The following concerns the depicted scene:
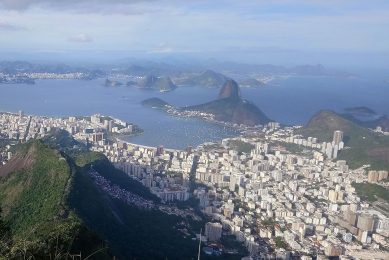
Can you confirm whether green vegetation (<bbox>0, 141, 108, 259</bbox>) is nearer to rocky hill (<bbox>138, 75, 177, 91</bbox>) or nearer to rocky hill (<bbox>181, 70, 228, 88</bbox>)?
rocky hill (<bbox>138, 75, 177, 91</bbox>)

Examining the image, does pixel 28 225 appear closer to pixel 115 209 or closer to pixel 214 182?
pixel 115 209

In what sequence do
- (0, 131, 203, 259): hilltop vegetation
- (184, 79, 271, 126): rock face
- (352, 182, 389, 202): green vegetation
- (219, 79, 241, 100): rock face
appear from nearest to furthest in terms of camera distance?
(0, 131, 203, 259): hilltop vegetation
(352, 182, 389, 202): green vegetation
(184, 79, 271, 126): rock face
(219, 79, 241, 100): rock face

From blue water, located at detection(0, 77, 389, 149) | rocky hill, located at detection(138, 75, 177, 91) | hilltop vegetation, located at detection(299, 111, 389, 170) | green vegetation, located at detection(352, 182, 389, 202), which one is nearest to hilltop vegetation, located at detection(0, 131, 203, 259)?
green vegetation, located at detection(352, 182, 389, 202)

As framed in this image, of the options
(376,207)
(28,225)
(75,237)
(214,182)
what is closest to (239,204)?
(214,182)

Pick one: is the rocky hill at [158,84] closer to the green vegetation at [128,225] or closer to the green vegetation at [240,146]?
the green vegetation at [240,146]

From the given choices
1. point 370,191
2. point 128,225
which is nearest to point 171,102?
point 370,191

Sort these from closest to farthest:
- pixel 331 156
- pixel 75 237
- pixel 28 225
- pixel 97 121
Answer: pixel 75 237 < pixel 28 225 < pixel 331 156 < pixel 97 121
